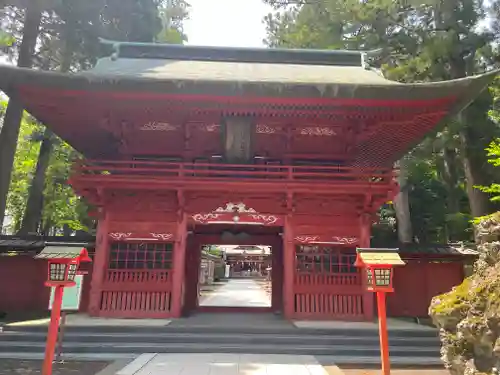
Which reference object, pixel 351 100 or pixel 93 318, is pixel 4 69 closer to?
pixel 93 318

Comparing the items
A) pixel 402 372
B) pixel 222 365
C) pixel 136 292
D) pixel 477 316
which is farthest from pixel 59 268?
pixel 402 372

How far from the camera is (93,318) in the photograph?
426 inches

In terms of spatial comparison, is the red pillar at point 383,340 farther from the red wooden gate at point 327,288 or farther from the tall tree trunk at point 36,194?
the tall tree trunk at point 36,194

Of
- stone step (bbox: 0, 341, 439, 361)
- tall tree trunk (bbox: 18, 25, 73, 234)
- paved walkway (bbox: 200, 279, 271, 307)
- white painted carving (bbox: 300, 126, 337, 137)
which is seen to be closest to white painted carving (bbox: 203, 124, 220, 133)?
white painted carving (bbox: 300, 126, 337, 137)

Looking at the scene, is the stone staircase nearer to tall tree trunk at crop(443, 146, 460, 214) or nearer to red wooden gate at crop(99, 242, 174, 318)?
red wooden gate at crop(99, 242, 174, 318)

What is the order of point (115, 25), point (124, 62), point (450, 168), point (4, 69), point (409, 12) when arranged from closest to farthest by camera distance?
point (4, 69), point (124, 62), point (115, 25), point (409, 12), point (450, 168)

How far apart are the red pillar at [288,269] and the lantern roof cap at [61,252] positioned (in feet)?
21.4

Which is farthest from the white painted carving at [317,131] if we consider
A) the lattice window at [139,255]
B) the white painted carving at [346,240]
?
the lattice window at [139,255]

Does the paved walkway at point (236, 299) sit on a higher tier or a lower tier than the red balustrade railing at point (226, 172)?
lower

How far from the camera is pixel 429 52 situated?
1700 cm

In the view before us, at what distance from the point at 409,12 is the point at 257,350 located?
18.7m

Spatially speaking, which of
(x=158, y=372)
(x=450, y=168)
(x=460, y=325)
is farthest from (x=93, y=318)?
(x=450, y=168)

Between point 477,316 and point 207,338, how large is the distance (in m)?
6.13

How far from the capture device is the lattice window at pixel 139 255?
38.5ft
